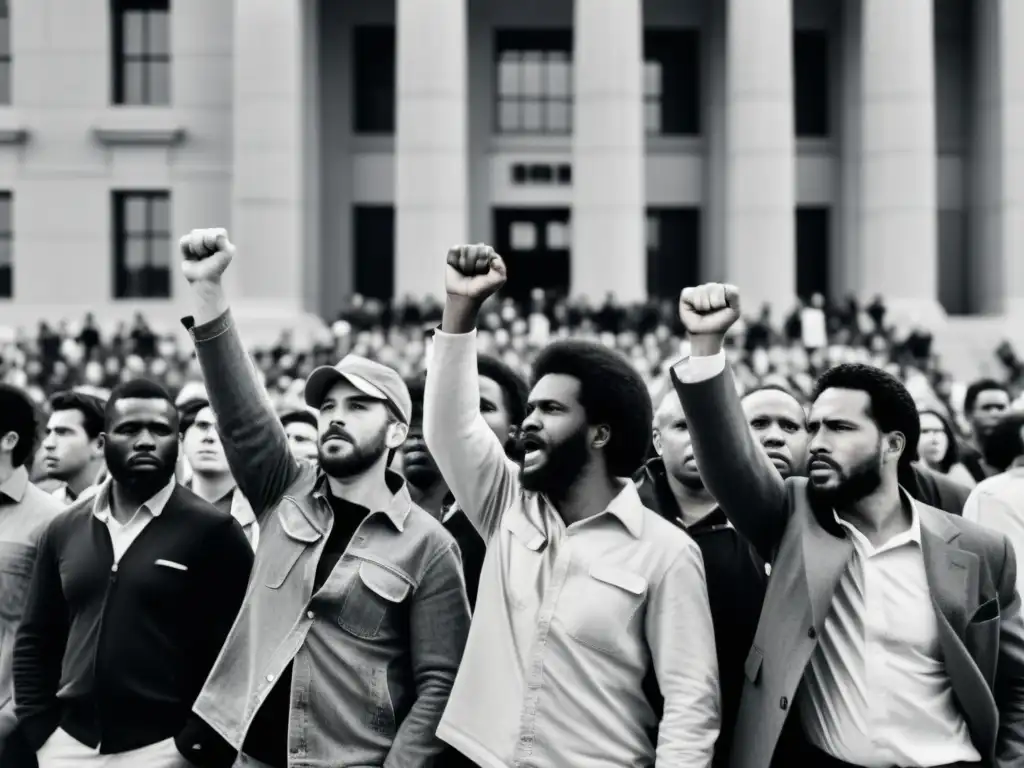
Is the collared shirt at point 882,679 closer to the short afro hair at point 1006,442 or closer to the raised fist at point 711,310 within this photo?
the raised fist at point 711,310

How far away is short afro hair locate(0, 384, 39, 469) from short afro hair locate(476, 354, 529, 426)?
7.04ft

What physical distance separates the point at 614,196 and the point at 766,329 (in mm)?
7044

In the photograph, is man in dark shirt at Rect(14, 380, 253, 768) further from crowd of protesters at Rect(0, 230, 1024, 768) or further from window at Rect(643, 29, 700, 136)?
window at Rect(643, 29, 700, 136)

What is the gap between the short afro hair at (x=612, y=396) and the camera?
16.0 ft

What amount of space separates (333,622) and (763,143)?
28213mm

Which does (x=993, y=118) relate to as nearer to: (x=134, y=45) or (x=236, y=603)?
(x=134, y=45)

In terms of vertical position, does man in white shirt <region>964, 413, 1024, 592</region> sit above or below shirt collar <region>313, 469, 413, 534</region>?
below

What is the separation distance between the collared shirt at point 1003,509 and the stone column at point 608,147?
24774 millimetres

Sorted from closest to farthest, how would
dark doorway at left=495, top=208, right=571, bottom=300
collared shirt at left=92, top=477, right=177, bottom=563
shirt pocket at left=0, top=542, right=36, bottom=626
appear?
collared shirt at left=92, top=477, right=177, bottom=563
shirt pocket at left=0, top=542, right=36, bottom=626
dark doorway at left=495, top=208, right=571, bottom=300

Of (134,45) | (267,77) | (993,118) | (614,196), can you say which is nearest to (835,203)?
(993,118)

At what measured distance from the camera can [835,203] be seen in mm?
36938

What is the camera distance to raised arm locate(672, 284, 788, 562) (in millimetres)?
4520

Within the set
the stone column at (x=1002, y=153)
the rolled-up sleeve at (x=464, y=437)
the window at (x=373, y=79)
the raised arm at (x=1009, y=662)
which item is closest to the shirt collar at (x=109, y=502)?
the rolled-up sleeve at (x=464, y=437)

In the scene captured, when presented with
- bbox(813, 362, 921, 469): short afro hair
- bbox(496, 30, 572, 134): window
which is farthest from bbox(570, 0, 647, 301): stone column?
bbox(813, 362, 921, 469): short afro hair
